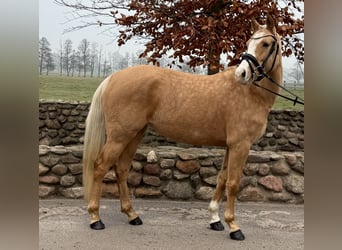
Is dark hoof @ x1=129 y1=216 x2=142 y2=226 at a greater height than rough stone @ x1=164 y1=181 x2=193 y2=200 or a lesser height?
lesser

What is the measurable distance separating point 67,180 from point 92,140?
1092 millimetres

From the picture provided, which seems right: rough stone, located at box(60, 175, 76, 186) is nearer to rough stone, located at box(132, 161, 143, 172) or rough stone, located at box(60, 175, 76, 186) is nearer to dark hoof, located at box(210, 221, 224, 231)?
rough stone, located at box(132, 161, 143, 172)

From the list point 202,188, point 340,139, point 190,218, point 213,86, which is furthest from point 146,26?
point 340,139

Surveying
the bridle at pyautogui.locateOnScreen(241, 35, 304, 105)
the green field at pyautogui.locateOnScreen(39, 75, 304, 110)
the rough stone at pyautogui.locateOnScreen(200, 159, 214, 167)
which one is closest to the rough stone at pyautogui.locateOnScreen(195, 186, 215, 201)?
the rough stone at pyautogui.locateOnScreen(200, 159, 214, 167)


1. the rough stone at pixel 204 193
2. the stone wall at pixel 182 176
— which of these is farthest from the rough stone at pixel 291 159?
the rough stone at pixel 204 193

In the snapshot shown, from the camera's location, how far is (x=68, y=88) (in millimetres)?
5336

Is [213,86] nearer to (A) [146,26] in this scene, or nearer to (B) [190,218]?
(B) [190,218]

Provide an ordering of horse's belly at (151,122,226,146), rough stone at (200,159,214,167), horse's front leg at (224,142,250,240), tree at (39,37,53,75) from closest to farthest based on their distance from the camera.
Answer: horse's front leg at (224,142,250,240), horse's belly at (151,122,226,146), rough stone at (200,159,214,167), tree at (39,37,53,75)

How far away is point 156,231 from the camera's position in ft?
10.5

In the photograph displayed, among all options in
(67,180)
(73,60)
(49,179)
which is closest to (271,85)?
(67,180)

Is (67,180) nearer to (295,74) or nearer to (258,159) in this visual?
(258,159)

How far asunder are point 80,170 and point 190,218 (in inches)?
56.0

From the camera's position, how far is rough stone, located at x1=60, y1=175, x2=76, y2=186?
13.2 ft

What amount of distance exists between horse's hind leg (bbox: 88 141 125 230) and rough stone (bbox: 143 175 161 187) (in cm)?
96
